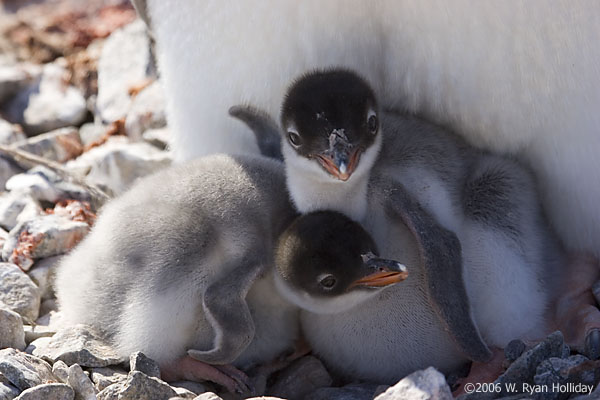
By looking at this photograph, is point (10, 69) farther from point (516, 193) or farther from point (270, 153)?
point (516, 193)

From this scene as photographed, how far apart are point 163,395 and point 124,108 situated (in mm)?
2158

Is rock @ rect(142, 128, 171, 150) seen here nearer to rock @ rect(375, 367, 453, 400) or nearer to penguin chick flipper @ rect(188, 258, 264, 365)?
penguin chick flipper @ rect(188, 258, 264, 365)

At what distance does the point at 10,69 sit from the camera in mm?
4574

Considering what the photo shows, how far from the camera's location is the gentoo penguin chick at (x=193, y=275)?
8.24ft

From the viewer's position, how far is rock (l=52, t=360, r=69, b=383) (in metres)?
2.40

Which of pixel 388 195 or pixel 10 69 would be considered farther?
pixel 10 69

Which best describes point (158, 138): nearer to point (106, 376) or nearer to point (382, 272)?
point (106, 376)

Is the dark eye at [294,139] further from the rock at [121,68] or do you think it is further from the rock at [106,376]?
the rock at [121,68]

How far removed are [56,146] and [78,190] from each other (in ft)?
1.99

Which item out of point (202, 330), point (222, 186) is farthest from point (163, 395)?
point (222, 186)

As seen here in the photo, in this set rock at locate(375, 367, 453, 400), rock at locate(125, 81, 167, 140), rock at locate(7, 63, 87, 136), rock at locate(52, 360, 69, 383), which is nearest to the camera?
rock at locate(375, 367, 453, 400)

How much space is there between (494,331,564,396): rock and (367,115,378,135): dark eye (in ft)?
1.98

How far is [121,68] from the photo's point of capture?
4.54 meters

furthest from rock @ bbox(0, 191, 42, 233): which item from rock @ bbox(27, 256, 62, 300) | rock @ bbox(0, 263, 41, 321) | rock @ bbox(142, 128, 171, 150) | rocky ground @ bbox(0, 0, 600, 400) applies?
rock @ bbox(142, 128, 171, 150)
